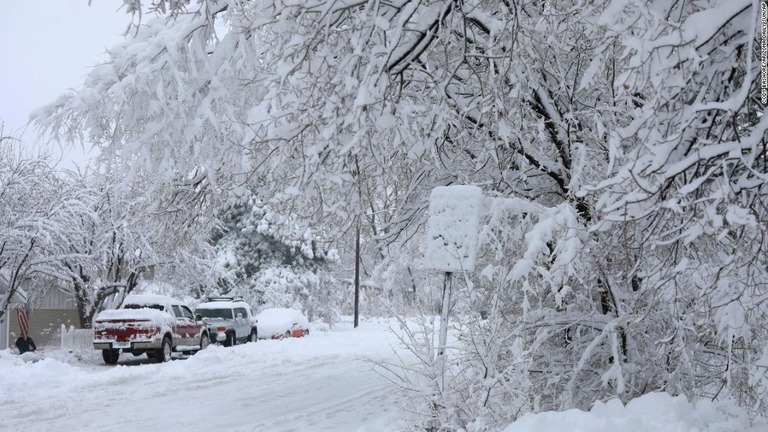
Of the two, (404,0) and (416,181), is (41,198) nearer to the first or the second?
(416,181)

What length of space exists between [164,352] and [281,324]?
12.2 m

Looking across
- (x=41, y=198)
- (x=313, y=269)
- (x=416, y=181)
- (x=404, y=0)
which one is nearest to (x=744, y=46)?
(x=404, y=0)

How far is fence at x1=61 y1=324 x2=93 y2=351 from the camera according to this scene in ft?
84.7

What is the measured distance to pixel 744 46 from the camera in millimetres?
5770

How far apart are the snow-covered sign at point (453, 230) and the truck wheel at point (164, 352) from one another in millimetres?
16312

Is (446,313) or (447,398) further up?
(446,313)

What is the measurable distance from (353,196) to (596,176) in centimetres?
318

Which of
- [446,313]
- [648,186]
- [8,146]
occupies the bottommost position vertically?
[446,313]

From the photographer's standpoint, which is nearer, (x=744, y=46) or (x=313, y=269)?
(x=744, y=46)

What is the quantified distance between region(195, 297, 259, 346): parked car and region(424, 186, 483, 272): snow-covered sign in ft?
68.8

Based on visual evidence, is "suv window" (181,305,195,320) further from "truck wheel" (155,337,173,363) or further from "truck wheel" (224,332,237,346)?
"truck wheel" (224,332,237,346)

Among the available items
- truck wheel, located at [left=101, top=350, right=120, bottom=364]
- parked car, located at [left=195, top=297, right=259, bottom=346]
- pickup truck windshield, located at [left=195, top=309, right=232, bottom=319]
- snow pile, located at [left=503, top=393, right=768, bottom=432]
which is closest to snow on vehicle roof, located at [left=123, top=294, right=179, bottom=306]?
truck wheel, located at [left=101, top=350, right=120, bottom=364]

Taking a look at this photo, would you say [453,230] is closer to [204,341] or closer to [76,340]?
[204,341]

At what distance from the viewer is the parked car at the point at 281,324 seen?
34094mm
